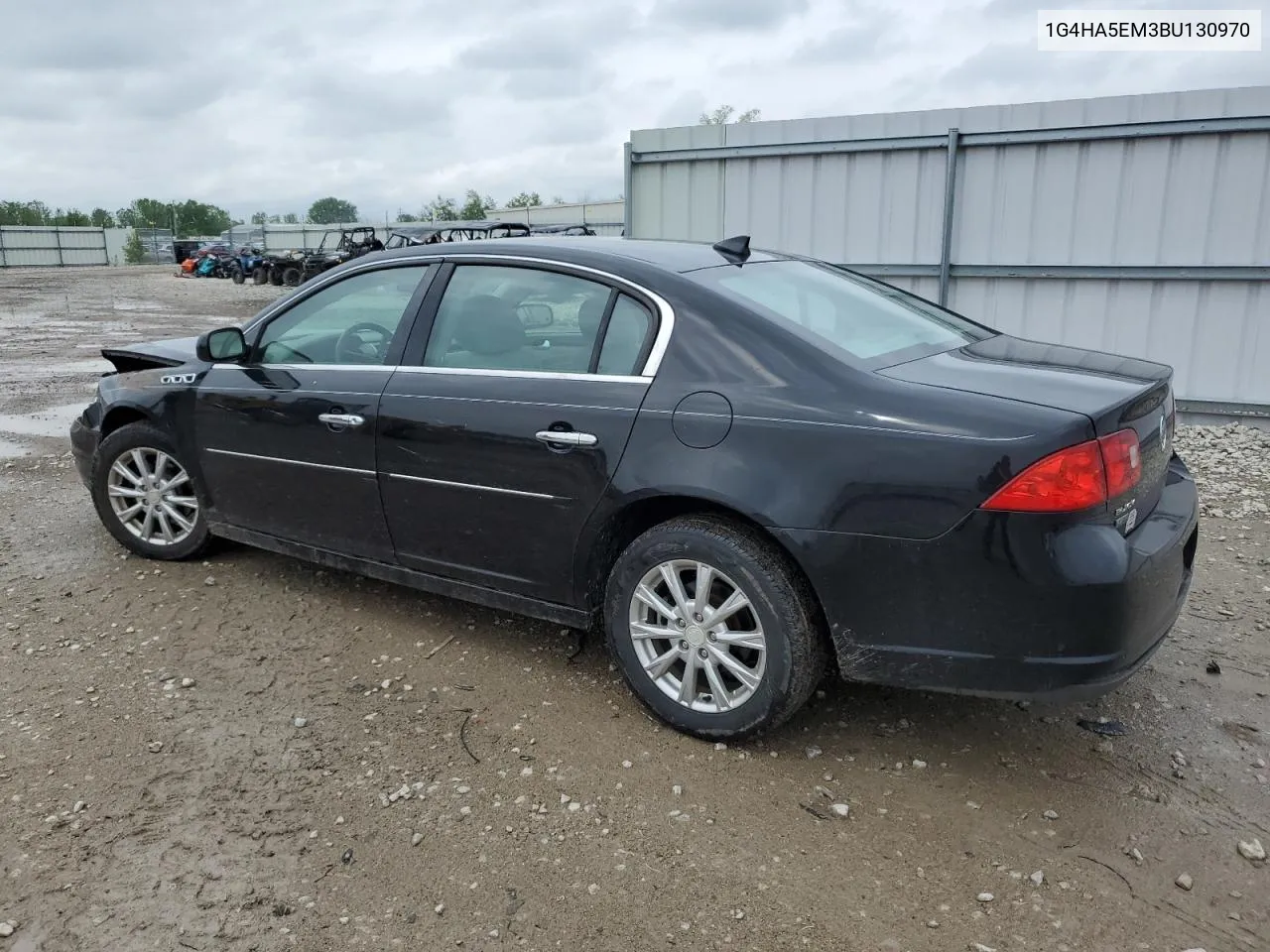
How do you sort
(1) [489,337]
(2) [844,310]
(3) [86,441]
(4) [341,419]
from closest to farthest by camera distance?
(2) [844,310] < (1) [489,337] < (4) [341,419] < (3) [86,441]

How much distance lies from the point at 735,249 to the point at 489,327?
982 millimetres

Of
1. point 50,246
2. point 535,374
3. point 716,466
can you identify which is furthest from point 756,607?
point 50,246

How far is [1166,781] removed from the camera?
9.87ft

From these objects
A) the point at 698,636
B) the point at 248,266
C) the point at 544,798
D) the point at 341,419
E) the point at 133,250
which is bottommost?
the point at 544,798

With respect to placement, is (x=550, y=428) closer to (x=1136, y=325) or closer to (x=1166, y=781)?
(x=1166, y=781)

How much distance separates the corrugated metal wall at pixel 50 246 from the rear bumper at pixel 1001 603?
210 ft

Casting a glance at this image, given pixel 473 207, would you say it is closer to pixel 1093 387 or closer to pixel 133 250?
pixel 133 250

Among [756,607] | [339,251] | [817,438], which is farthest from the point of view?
[339,251]

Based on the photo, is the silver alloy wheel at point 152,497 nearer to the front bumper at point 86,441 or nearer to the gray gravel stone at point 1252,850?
the front bumper at point 86,441

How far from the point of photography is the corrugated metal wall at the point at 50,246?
182ft

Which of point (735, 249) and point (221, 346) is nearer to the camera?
point (735, 249)

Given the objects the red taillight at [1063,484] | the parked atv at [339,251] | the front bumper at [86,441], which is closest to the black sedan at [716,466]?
the red taillight at [1063,484]

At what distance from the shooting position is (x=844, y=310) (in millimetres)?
3559

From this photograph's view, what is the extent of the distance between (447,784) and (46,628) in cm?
224
